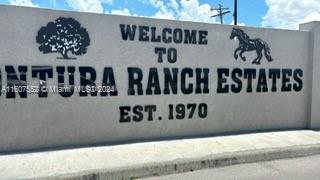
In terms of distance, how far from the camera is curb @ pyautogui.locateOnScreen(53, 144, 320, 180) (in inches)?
233

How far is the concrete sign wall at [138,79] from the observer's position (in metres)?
7.18

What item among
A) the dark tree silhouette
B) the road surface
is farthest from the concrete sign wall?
the road surface

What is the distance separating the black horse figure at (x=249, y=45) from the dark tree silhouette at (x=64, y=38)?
3.42 meters

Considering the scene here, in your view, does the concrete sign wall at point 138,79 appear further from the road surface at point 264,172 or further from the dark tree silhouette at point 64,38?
the road surface at point 264,172

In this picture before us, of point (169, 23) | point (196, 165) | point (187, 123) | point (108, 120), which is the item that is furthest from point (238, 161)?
point (169, 23)

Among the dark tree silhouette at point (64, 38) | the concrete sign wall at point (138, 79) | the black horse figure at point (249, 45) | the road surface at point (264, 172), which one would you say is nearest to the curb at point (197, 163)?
the road surface at point (264, 172)

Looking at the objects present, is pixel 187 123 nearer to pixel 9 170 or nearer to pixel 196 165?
pixel 196 165

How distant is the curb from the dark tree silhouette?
2543mm

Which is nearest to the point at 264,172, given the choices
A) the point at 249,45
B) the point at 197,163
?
the point at 197,163

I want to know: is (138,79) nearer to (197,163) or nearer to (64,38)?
(64,38)

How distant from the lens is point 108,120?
7.87 m

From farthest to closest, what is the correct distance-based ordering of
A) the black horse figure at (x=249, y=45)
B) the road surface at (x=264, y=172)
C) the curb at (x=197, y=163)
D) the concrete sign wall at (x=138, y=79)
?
1. the black horse figure at (x=249, y=45)
2. the concrete sign wall at (x=138, y=79)
3. the road surface at (x=264, y=172)
4. the curb at (x=197, y=163)

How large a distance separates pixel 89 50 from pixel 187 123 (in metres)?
2.63

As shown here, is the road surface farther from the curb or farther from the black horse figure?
the black horse figure
